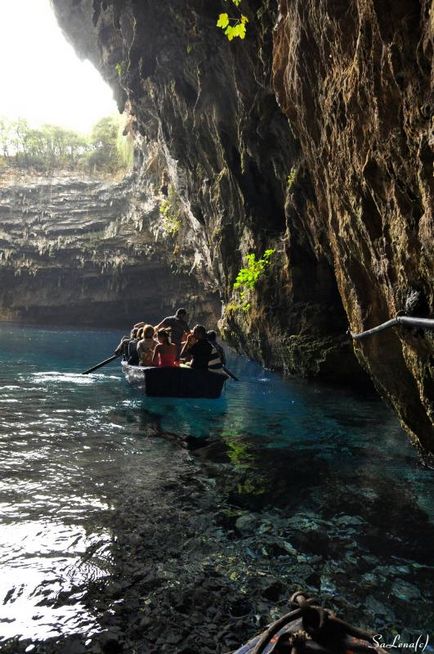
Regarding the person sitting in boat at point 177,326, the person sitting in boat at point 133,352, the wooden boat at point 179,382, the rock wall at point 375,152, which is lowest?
the wooden boat at point 179,382

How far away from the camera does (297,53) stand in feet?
19.6

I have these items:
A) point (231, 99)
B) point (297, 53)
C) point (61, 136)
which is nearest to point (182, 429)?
point (297, 53)

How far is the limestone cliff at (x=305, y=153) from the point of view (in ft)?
13.2

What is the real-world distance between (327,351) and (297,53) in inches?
331

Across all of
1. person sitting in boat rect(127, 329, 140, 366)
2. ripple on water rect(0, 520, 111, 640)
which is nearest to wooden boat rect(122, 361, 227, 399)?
person sitting in boat rect(127, 329, 140, 366)

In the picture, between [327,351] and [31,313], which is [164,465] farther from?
[31,313]

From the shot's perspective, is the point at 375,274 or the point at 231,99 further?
the point at 231,99

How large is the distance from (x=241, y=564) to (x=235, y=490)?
159cm

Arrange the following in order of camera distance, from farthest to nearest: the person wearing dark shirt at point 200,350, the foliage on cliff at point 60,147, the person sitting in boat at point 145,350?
the foliage on cliff at point 60,147, the person sitting in boat at point 145,350, the person wearing dark shirt at point 200,350

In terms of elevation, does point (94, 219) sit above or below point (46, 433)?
above

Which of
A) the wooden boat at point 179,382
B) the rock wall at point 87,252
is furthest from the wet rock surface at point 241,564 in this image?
the rock wall at point 87,252

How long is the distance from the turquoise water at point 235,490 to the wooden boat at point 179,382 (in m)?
0.30

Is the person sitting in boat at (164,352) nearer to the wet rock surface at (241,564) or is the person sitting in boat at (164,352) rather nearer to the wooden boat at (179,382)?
the wooden boat at (179,382)

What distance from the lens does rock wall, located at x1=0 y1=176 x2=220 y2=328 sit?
34.2 meters
